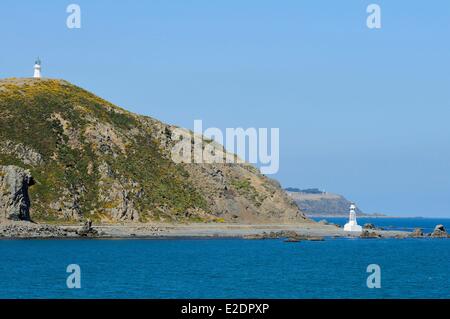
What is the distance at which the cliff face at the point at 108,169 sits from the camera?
143 meters

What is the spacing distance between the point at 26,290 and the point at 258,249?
58555 millimetres

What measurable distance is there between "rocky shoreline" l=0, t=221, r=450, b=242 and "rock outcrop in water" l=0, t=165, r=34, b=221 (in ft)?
5.90

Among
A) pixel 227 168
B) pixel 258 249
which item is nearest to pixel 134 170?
pixel 227 168

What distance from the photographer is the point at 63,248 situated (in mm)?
105312

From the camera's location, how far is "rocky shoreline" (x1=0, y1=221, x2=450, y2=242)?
124 m

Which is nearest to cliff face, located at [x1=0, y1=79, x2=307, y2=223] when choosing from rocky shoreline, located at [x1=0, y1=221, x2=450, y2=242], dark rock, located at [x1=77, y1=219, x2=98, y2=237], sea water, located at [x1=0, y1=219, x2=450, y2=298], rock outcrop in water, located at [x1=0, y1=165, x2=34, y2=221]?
rocky shoreline, located at [x1=0, y1=221, x2=450, y2=242]

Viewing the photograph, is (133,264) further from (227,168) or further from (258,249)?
(227,168)

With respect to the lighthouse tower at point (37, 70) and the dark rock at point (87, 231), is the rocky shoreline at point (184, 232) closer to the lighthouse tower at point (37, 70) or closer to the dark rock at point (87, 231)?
the dark rock at point (87, 231)

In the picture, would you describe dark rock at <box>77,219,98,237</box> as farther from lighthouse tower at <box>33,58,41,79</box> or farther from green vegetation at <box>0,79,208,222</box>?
lighthouse tower at <box>33,58,41,79</box>

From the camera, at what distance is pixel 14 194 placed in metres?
127

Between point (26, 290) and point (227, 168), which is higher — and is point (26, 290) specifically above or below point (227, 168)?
below

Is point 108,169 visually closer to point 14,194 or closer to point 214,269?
point 14,194

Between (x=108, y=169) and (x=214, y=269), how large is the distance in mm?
71061

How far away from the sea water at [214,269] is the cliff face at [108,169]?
20.8 m
